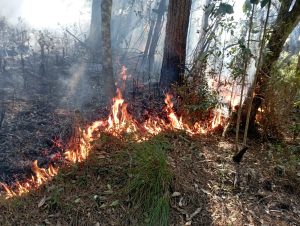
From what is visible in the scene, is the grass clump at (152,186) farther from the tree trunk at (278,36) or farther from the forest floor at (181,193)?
the tree trunk at (278,36)

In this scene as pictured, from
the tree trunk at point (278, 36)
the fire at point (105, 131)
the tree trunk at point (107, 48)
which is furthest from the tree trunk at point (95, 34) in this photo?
the tree trunk at point (278, 36)

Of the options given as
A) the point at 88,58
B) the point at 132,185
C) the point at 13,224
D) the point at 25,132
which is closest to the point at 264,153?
the point at 132,185

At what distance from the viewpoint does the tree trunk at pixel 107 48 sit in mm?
6816

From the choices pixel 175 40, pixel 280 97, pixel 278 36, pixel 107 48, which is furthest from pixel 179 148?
pixel 107 48

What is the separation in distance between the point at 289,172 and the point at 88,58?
10.5 m

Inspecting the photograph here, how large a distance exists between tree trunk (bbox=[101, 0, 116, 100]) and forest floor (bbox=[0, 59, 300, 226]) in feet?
8.31

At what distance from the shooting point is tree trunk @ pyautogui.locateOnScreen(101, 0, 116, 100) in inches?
268

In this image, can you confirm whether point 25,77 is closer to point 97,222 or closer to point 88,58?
point 88,58

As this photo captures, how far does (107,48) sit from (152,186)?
14.2 ft

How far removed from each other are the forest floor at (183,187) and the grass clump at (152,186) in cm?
6

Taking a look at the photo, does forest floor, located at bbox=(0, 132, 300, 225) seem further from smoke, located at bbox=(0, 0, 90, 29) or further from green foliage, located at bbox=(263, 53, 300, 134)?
smoke, located at bbox=(0, 0, 90, 29)

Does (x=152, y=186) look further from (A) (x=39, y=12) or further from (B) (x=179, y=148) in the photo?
(A) (x=39, y=12)

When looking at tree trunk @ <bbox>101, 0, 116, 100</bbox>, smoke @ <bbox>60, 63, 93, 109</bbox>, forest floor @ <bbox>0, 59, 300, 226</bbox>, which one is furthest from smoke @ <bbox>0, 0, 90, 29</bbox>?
forest floor @ <bbox>0, 59, 300, 226</bbox>

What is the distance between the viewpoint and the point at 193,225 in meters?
3.20
